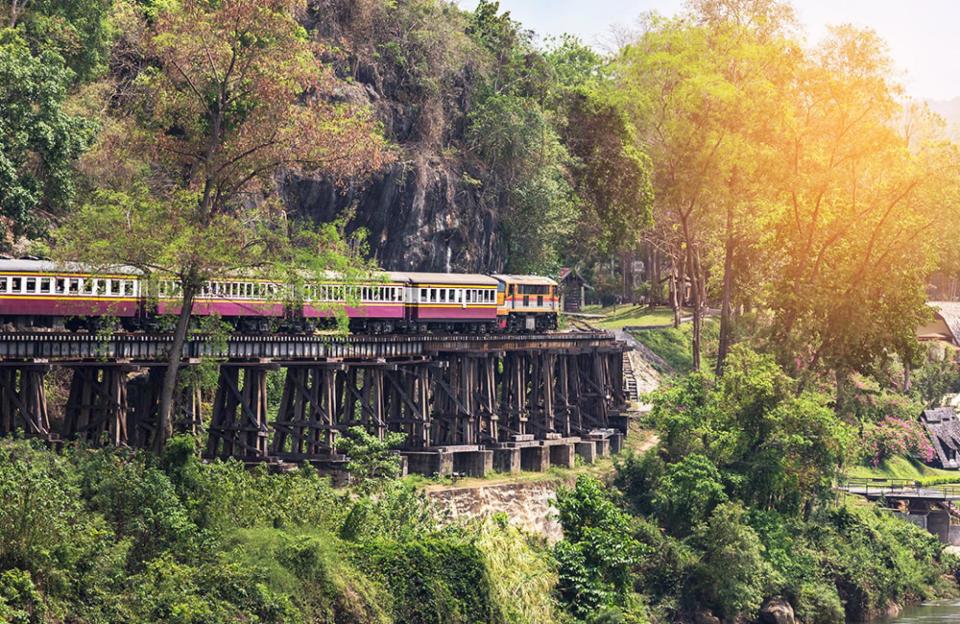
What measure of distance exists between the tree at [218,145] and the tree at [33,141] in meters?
11.2

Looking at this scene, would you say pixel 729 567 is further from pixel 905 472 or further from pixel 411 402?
pixel 905 472

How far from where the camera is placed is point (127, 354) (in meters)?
44.9

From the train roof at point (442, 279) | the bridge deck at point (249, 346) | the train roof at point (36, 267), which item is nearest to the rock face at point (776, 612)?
the bridge deck at point (249, 346)

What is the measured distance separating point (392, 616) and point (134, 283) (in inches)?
629

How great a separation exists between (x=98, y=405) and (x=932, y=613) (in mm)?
35801

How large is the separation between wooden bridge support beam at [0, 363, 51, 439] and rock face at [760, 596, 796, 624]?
27.6 metres

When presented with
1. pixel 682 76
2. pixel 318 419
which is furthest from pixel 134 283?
pixel 682 76

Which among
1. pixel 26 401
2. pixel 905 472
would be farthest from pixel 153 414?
pixel 905 472

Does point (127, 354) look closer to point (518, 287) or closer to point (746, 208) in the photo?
point (518, 287)

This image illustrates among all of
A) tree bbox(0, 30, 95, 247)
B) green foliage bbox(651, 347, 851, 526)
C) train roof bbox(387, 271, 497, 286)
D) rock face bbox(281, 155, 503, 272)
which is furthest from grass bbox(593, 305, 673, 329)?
tree bbox(0, 30, 95, 247)

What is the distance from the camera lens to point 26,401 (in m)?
43.6

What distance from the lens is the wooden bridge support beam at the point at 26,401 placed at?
42.8 metres

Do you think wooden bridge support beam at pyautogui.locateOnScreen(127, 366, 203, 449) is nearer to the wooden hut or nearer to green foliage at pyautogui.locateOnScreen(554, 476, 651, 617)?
green foliage at pyautogui.locateOnScreen(554, 476, 651, 617)

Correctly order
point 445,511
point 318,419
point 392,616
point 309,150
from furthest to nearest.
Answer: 1. point 318,419
2. point 445,511
3. point 309,150
4. point 392,616
